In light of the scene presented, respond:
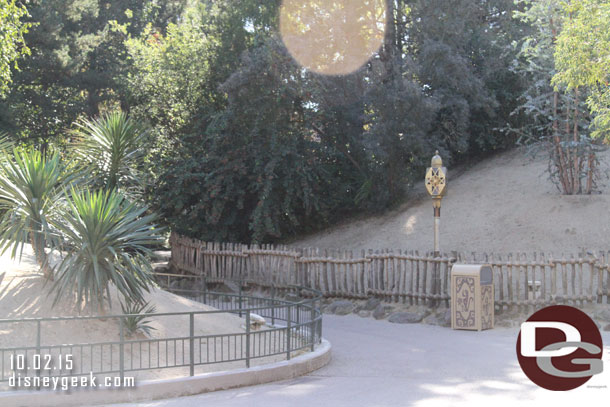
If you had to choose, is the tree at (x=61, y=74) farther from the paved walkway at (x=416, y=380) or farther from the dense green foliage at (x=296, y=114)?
the paved walkway at (x=416, y=380)

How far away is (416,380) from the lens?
375 inches

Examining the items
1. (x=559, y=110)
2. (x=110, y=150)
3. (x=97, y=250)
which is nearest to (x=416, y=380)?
(x=97, y=250)

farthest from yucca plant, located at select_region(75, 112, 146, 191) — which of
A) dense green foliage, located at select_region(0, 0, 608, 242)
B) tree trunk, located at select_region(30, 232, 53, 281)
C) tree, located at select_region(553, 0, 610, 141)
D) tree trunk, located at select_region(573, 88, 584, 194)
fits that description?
tree trunk, located at select_region(573, 88, 584, 194)

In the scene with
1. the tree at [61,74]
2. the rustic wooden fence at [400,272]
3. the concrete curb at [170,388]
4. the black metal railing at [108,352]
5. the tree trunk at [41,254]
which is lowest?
the concrete curb at [170,388]

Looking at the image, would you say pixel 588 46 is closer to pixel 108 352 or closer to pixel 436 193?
pixel 436 193

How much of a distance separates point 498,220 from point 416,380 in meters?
13.0

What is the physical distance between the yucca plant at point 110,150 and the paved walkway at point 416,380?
552 cm

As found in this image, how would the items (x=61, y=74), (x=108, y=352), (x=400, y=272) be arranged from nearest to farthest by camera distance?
(x=108, y=352)
(x=400, y=272)
(x=61, y=74)

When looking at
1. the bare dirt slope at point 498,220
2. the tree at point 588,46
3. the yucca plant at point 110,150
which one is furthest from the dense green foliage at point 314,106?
the yucca plant at point 110,150

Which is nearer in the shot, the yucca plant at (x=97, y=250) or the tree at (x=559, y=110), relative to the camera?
the yucca plant at (x=97, y=250)

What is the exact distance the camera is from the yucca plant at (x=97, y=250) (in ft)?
31.7

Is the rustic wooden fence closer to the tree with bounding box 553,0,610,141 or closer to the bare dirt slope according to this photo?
the bare dirt slope

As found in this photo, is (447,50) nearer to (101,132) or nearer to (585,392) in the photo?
(101,132)

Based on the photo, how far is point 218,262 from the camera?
21.5m
